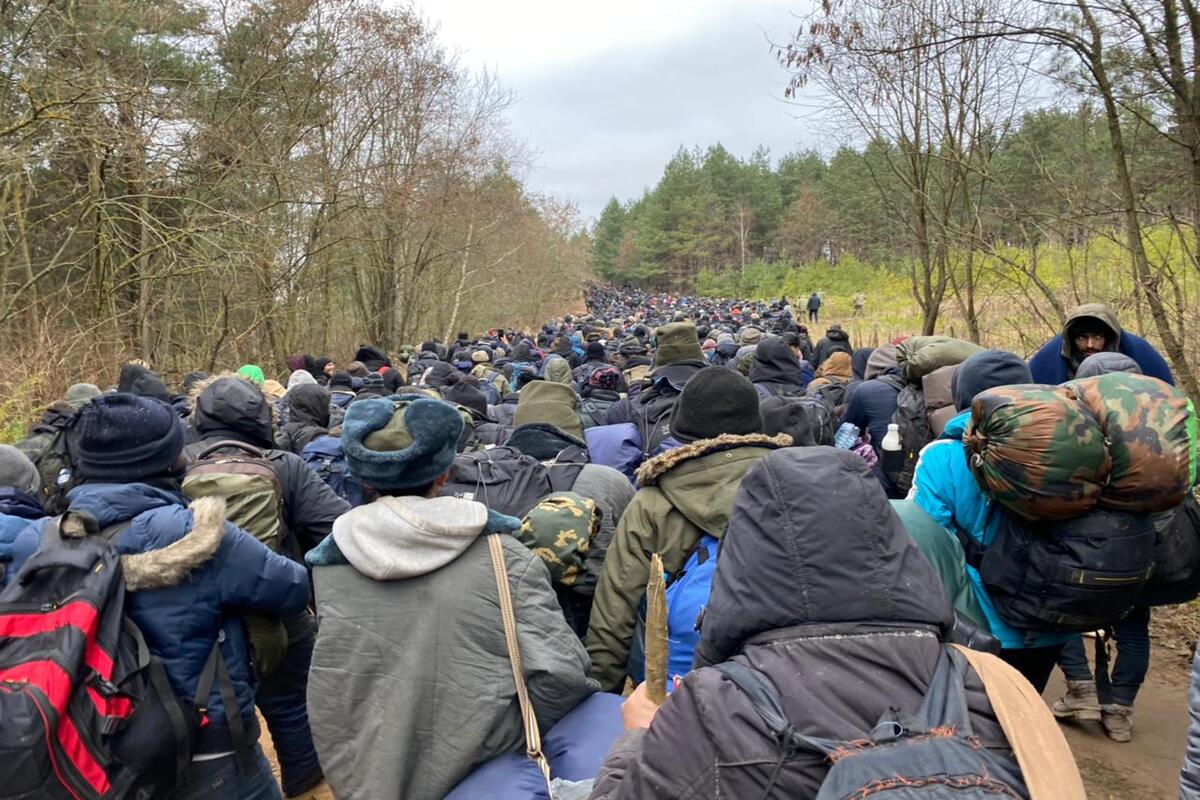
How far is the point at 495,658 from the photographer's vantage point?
191cm

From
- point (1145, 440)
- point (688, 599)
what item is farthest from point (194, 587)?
point (1145, 440)

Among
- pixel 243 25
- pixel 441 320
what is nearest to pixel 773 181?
pixel 441 320

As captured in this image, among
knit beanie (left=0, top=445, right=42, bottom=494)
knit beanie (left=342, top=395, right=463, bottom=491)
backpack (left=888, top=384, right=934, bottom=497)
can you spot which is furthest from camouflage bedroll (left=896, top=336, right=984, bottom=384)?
knit beanie (left=0, top=445, right=42, bottom=494)

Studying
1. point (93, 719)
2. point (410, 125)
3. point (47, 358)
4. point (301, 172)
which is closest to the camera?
point (93, 719)

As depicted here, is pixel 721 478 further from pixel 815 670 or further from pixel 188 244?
pixel 188 244

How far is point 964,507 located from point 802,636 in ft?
6.00

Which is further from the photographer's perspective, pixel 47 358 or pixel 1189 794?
pixel 47 358

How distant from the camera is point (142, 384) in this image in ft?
18.6

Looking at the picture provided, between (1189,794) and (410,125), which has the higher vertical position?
(410,125)

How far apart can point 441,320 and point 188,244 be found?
21471 millimetres

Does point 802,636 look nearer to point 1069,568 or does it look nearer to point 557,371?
point 1069,568

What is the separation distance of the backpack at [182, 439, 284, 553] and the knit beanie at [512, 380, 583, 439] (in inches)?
68.1

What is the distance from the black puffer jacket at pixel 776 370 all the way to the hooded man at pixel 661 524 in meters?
3.67

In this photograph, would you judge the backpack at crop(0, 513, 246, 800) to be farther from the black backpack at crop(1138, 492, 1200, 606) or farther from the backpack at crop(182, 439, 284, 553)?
the black backpack at crop(1138, 492, 1200, 606)
